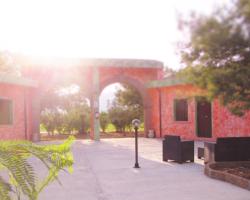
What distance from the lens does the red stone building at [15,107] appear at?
15391 millimetres

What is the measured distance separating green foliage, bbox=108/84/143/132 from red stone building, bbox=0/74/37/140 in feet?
24.8

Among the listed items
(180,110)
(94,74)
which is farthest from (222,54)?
(94,74)

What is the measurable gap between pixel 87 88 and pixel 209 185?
12483 mm

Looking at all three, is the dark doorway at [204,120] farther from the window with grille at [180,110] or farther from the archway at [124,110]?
the archway at [124,110]

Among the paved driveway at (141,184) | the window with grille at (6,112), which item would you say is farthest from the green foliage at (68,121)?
the paved driveway at (141,184)

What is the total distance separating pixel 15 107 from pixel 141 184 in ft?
35.6

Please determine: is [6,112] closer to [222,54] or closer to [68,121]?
[68,121]

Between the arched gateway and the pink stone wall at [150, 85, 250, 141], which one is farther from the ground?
the arched gateway

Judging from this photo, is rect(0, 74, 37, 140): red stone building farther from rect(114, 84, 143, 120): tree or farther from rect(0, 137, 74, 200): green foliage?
rect(0, 137, 74, 200): green foliage

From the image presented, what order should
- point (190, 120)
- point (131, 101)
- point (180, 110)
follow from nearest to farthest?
1. point (190, 120)
2. point (180, 110)
3. point (131, 101)

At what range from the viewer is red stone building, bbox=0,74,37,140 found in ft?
50.5

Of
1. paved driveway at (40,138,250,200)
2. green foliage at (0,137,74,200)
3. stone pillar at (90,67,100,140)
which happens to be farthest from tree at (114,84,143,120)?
green foliage at (0,137,74,200)

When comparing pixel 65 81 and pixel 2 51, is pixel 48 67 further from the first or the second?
pixel 2 51

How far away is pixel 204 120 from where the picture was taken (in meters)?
16.8
